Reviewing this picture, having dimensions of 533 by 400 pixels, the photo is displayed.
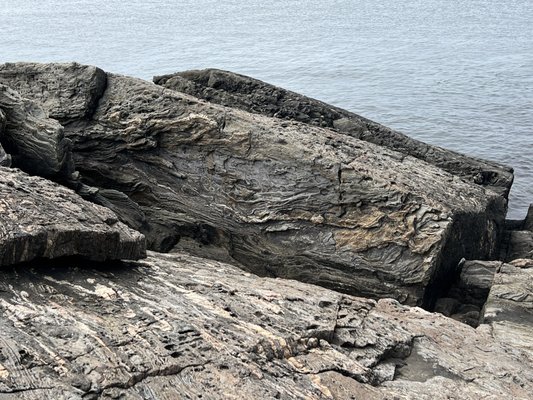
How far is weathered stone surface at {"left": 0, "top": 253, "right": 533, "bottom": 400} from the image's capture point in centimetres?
868

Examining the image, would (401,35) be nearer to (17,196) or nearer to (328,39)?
(328,39)

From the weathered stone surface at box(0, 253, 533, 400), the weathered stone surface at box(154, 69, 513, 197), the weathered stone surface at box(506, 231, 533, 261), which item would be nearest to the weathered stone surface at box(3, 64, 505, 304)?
the weathered stone surface at box(506, 231, 533, 261)

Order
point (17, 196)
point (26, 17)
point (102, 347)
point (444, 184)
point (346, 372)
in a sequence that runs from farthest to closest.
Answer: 1. point (26, 17)
2. point (444, 184)
3. point (17, 196)
4. point (346, 372)
5. point (102, 347)

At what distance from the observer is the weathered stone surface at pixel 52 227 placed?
10.2 metres

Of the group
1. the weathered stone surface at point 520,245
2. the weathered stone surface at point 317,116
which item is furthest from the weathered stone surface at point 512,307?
the weathered stone surface at point 317,116

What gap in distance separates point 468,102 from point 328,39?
25780mm

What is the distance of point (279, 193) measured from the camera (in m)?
16.7

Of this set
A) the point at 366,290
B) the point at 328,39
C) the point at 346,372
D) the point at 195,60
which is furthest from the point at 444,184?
the point at 328,39

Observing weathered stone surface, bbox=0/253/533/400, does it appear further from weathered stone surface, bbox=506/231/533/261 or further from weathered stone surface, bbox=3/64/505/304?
weathered stone surface, bbox=506/231/533/261

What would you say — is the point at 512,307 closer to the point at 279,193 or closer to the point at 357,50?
the point at 279,193

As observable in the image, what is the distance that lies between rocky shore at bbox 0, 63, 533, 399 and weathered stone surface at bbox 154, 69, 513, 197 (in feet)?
0.20

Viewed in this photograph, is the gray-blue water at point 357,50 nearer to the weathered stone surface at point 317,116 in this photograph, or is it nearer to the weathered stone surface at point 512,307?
the weathered stone surface at point 317,116

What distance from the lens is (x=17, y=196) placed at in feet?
36.3

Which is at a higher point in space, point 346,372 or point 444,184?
point 444,184
